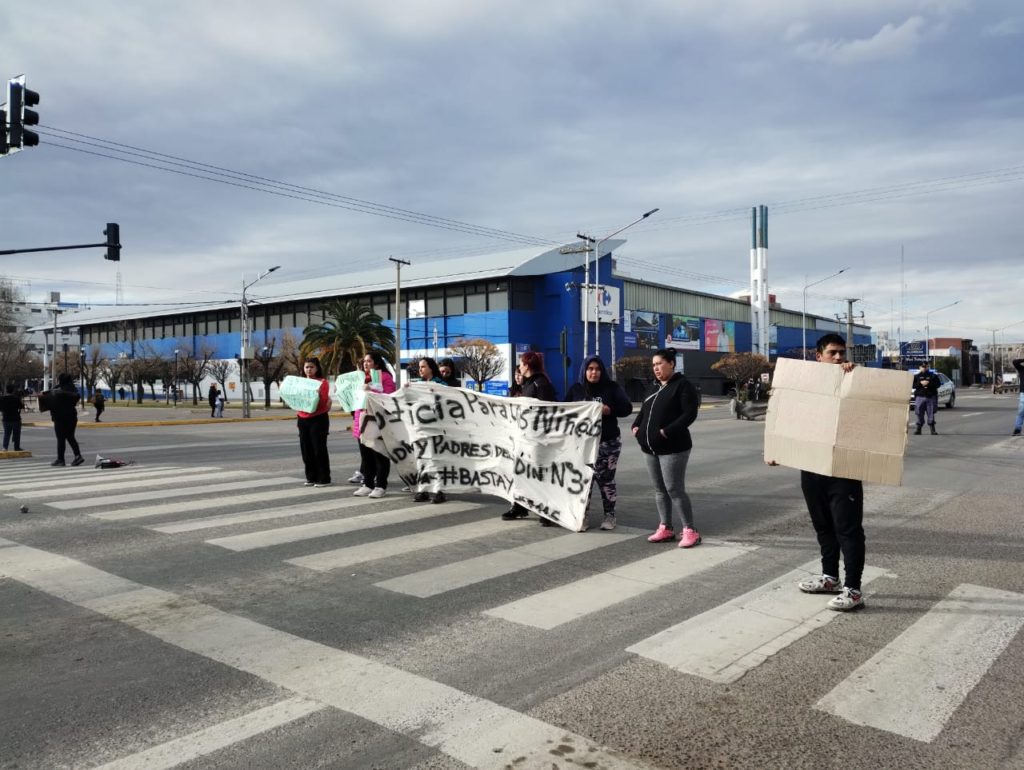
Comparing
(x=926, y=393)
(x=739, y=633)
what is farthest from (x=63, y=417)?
(x=926, y=393)

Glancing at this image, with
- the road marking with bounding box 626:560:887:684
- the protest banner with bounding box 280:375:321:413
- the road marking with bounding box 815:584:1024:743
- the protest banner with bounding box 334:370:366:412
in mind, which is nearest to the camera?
the road marking with bounding box 815:584:1024:743

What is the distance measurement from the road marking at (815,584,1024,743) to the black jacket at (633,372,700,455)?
2.36 meters

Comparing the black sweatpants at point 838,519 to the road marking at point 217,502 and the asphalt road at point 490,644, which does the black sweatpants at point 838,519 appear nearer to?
the asphalt road at point 490,644

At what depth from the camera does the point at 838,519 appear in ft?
16.9

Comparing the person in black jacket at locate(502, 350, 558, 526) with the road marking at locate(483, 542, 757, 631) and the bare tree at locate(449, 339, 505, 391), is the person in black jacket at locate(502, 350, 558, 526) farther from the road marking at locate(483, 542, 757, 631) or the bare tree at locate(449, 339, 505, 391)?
the bare tree at locate(449, 339, 505, 391)

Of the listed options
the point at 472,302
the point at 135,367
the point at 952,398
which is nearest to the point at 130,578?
the point at 952,398

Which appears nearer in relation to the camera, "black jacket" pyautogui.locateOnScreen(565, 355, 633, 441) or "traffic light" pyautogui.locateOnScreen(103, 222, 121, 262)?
"black jacket" pyautogui.locateOnScreen(565, 355, 633, 441)

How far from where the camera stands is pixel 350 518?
8.31 metres

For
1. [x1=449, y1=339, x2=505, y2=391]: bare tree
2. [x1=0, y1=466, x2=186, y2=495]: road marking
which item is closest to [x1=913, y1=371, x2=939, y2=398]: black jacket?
[x1=0, y1=466, x2=186, y2=495]: road marking

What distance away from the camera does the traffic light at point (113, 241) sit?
22688 millimetres

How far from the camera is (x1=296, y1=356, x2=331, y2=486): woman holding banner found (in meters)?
10.5

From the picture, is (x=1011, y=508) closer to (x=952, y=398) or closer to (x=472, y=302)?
(x=952, y=398)

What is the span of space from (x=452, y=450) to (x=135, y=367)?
70.5 meters

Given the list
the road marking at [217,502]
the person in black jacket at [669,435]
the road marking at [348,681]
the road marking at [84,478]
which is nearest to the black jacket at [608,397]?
the person in black jacket at [669,435]
